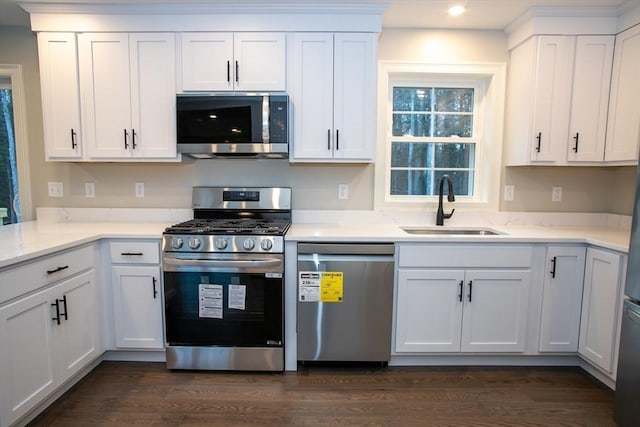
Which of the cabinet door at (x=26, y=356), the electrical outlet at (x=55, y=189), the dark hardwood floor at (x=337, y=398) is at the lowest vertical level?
the dark hardwood floor at (x=337, y=398)

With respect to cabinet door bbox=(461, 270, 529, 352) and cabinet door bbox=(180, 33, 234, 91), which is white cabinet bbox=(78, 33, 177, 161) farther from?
cabinet door bbox=(461, 270, 529, 352)

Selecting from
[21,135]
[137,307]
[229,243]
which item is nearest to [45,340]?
[137,307]

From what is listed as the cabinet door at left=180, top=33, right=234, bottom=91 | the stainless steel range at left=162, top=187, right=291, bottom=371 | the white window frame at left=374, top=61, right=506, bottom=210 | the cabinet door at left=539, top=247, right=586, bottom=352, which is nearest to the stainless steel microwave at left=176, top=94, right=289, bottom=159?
the cabinet door at left=180, top=33, right=234, bottom=91

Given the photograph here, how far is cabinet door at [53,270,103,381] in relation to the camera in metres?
1.95

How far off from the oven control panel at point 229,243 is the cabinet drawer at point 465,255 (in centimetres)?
81

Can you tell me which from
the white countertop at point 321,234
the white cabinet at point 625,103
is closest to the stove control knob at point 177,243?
the white countertop at point 321,234

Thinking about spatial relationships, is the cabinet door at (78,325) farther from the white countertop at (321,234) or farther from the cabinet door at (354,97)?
the cabinet door at (354,97)

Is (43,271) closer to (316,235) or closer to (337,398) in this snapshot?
(316,235)

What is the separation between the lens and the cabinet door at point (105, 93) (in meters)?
2.46

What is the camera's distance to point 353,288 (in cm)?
224

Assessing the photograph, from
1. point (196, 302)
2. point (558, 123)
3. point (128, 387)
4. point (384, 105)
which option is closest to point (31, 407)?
point (128, 387)

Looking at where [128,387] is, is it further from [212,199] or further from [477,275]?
[477,275]

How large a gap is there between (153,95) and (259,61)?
784 millimetres

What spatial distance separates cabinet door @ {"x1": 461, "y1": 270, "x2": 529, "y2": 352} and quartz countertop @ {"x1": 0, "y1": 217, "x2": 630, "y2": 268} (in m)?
0.25
